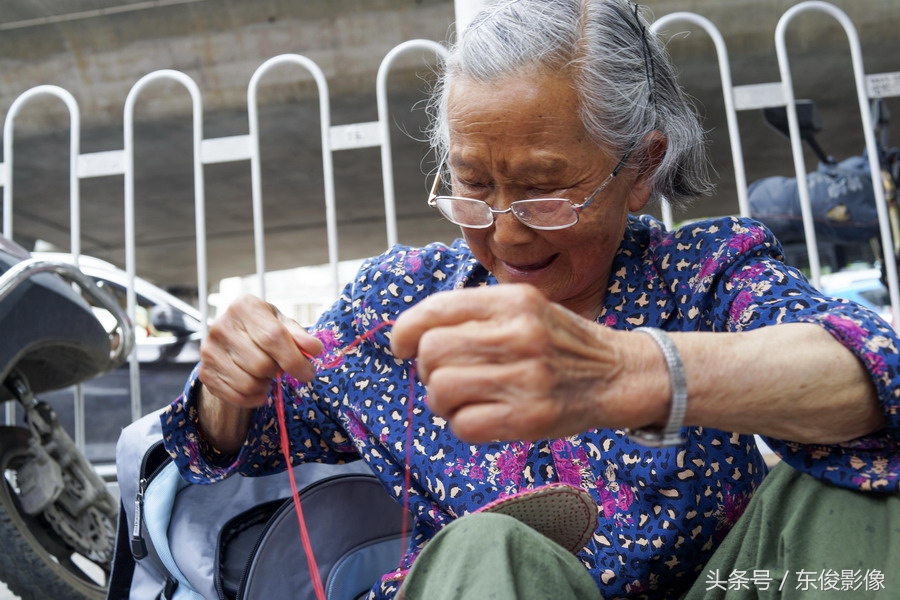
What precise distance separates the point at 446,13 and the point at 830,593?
7.03 metres

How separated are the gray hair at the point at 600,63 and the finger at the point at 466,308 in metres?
0.59

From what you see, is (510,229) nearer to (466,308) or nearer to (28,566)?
(466,308)

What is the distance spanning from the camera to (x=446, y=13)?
24.6ft

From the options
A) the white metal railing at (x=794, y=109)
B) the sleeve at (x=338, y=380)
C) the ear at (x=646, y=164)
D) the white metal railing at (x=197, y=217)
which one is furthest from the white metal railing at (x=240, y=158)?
the ear at (x=646, y=164)

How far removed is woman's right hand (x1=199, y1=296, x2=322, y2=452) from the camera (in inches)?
53.3

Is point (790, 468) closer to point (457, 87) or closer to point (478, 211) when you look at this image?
point (478, 211)

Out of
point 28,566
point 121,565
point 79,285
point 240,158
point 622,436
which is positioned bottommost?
point 28,566

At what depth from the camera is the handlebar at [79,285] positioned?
8.23 ft

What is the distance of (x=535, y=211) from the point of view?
4.70ft

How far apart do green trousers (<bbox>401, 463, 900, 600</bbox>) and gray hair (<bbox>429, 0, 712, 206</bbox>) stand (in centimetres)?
60

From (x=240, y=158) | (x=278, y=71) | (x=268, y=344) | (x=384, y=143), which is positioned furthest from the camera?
(x=278, y=71)

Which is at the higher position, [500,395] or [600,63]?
[600,63]

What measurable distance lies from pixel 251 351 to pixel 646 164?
76cm

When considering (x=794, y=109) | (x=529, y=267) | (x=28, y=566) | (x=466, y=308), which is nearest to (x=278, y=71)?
(x=794, y=109)
